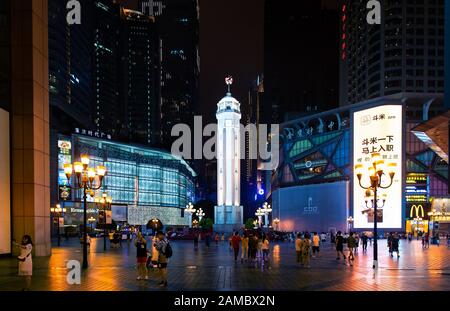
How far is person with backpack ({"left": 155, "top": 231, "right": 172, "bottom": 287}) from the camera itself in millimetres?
17328

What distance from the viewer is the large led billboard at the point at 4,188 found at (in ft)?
90.4

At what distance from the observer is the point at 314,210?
4183 inches

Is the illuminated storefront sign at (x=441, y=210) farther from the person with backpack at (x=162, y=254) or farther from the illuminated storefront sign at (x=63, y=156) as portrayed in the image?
the person with backpack at (x=162, y=254)

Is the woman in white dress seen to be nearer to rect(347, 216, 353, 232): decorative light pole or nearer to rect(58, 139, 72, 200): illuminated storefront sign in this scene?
rect(58, 139, 72, 200): illuminated storefront sign

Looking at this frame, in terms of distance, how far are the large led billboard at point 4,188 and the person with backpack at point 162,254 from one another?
45.3 ft

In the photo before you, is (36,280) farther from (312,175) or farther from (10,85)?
(312,175)

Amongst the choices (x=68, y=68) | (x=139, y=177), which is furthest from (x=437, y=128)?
(x=68, y=68)

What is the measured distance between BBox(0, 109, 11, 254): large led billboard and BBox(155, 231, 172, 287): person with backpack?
543 inches

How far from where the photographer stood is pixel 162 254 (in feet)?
57.4

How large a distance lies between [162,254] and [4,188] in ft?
47.8

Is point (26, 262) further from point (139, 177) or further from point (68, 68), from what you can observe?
point (68, 68)

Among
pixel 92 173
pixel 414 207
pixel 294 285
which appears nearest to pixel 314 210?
pixel 414 207

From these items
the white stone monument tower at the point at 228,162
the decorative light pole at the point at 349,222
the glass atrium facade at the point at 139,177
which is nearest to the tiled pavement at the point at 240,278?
the decorative light pole at the point at 349,222
